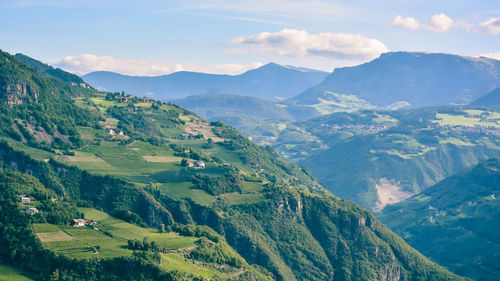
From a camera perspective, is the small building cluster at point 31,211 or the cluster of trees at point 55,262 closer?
the cluster of trees at point 55,262

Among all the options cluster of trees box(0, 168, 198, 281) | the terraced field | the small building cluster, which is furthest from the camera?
the small building cluster

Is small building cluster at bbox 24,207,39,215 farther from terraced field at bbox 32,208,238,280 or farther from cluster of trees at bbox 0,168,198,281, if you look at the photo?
terraced field at bbox 32,208,238,280

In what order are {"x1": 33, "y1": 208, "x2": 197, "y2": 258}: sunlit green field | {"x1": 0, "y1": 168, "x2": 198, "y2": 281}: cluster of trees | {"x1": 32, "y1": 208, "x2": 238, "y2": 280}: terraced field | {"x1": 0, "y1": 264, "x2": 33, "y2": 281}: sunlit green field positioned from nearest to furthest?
{"x1": 0, "y1": 264, "x2": 33, "y2": 281}: sunlit green field < {"x1": 0, "y1": 168, "x2": 198, "y2": 281}: cluster of trees < {"x1": 32, "y1": 208, "x2": 238, "y2": 280}: terraced field < {"x1": 33, "y1": 208, "x2": 197, "y2": 258}: sunlit green field

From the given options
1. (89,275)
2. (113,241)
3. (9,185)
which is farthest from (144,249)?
(9,185)

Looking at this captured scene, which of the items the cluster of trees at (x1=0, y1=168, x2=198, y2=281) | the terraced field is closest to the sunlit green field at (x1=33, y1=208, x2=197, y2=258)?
the terraced field

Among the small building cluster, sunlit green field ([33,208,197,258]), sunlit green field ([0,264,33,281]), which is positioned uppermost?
the small building cluster

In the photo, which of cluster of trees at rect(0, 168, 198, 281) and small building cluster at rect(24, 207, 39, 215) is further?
small building cluster at rect(24, 207, 39, 215)

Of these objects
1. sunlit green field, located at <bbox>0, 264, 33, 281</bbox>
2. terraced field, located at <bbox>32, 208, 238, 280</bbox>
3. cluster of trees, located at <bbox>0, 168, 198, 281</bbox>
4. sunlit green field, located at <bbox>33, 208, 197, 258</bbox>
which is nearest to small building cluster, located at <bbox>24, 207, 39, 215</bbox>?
cluster of trees, located at <bbox>0, 168, 198, 281</bbox>

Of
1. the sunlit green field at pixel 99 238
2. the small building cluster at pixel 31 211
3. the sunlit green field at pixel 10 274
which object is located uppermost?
the small building cluster at pixel 31 211

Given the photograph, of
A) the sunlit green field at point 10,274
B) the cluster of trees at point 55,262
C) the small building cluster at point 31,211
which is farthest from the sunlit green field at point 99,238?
the sunlit green field at point 10,274

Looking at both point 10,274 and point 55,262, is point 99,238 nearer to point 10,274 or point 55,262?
point 55,262

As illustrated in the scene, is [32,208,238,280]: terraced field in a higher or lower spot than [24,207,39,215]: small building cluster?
lower

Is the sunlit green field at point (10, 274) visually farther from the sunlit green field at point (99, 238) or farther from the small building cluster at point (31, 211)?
the small building cluster at point (31, 211)

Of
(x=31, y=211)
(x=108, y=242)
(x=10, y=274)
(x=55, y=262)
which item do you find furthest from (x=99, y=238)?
(x=10, y=274)
